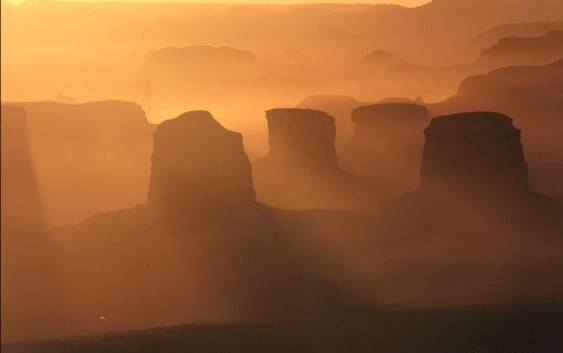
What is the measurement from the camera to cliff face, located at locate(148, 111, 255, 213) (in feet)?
216

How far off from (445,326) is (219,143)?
23.5 m

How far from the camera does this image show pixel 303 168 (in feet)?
273

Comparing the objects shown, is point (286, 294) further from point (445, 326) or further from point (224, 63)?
point (224, 63)

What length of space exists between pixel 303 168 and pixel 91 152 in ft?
54.6

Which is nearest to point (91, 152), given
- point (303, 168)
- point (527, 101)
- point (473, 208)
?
point (303, 168)

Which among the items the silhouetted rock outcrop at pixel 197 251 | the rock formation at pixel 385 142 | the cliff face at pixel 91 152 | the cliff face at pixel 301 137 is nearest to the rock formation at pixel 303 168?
the cliff face at pixel 301 137

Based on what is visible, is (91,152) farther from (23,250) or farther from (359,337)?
(359,337)

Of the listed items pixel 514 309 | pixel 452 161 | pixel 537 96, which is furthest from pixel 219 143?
pixel 537 96

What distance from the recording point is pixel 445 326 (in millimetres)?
47625

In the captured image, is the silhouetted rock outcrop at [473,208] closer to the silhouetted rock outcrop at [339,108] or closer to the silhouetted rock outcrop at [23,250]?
the silhouetted rock outcrop at [23,250]

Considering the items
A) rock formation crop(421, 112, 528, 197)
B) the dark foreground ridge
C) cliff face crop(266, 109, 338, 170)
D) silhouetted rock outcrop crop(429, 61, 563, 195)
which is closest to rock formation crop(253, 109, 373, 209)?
cliff face crop(266, 109, 338, 170)

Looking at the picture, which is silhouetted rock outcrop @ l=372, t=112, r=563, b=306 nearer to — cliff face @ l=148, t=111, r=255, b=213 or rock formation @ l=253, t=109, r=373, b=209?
rock formation @ l=253, t=109, r=373, b=209

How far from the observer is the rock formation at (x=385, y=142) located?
9656 cm

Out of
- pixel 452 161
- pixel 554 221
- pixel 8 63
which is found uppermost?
pixel 8 63
